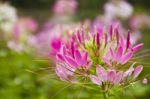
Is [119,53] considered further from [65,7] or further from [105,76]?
[65,7]

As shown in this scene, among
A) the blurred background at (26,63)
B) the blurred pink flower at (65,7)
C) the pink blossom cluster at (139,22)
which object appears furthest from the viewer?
the pink blossom cluster at (139,22)

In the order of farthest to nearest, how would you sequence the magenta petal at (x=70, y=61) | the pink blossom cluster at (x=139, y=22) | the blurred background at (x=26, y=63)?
the pink blossom cluster at (x=139, y=22) → the blurred background at (x=26, y=63) → the magenta petal at (x=70, y=61)

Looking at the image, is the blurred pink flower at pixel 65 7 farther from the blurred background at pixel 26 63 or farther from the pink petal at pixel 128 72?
the pink petal at pixel 128 72

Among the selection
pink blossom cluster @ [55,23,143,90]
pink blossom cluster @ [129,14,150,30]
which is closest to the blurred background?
pink blossom cluster @ [129,14,150,30]

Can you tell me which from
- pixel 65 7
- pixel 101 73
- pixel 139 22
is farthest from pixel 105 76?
pixel 139 22

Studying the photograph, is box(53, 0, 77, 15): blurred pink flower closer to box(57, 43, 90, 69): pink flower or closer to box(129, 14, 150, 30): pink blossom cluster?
box(129, 14, 150, 30): pink blossom cluster

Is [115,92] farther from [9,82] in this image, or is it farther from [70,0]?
[70,0]

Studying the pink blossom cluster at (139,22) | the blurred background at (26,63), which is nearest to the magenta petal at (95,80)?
the blurred background at (26,63)

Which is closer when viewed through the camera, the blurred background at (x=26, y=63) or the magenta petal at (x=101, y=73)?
the magenta petal at (x=101, y=73)

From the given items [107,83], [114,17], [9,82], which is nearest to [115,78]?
[107,83]
